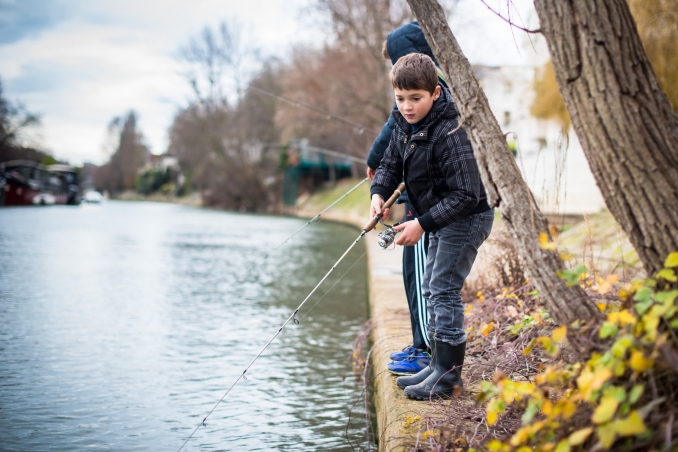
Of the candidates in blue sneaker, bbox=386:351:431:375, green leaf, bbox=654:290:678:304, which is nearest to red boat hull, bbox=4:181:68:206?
blue sneaker, bbox=386:351:431:375

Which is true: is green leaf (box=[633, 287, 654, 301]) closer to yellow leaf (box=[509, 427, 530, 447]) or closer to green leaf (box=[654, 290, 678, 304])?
green leaf (box=[654, 290, 678, 304])

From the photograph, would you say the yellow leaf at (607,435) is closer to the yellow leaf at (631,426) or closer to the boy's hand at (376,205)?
the yellow leaf at (631,426)

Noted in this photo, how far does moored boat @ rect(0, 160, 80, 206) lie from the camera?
35.9 metres

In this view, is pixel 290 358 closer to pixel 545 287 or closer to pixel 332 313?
pixel 332 313

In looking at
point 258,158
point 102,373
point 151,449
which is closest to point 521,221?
point 151,449

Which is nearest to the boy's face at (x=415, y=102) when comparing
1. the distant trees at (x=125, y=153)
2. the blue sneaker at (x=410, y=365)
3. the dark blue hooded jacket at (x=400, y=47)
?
the dark blue hooded jacket at (x=400, y=47)

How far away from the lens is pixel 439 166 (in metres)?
3.03

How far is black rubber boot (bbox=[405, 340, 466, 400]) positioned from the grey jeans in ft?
0.13

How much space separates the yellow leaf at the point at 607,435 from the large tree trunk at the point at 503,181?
16.8 inches

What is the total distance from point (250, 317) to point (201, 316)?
49 cm

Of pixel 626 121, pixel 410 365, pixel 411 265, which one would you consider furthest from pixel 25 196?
pixel 626 121

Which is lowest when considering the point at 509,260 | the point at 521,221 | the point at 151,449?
the point at 151,449

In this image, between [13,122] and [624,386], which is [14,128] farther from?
[624,386]

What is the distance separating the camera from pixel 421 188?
313cm
